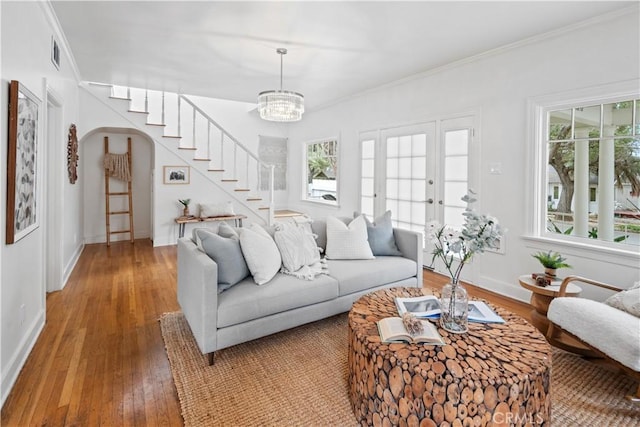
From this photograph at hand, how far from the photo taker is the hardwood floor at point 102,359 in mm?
1838

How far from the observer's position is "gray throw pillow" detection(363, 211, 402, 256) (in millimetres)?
3510

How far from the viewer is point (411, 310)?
2.07 m

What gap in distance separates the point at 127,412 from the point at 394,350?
58.9 inches

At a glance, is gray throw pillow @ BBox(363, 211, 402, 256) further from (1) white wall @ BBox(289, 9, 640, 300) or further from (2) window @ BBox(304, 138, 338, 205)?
(2) window @ BBox(304, 138, 338, 205)

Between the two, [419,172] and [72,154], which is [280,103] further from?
[72,154]

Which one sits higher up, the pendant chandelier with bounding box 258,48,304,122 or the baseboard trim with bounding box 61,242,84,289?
the pendant chandelier with bounding box 258,48,304,122

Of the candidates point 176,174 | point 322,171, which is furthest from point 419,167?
point 176,174

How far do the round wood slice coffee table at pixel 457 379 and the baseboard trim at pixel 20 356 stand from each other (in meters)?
2.02

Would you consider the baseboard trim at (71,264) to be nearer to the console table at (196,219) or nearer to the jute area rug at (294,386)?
the console table at (196,219)

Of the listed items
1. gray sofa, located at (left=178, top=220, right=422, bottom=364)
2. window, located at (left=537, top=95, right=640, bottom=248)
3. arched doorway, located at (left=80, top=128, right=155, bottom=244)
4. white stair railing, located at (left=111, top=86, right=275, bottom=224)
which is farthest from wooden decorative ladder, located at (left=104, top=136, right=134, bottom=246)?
window, located at (left=537, top=95, right=640, bottom=248)

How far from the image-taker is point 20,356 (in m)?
2.23

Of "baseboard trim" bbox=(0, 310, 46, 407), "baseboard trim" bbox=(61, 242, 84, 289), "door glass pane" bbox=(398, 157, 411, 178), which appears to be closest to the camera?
"baseboard trim" bbox=(0, 310, 46, 407)

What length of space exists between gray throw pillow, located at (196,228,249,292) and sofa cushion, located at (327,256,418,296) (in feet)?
2.60

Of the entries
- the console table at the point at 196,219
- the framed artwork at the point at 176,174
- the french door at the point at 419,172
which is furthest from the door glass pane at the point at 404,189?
the framed artwork at the point at 176,174
